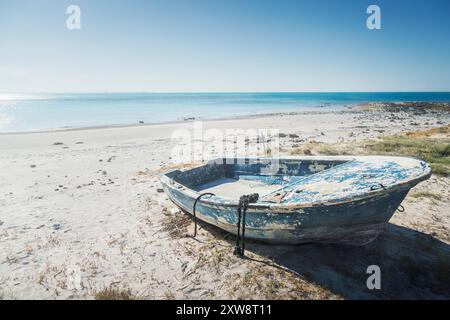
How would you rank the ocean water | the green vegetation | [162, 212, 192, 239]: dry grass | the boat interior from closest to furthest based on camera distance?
[162, 212, 192, 239]: dry grass → the boat interior → the green vegetation → the ocean water

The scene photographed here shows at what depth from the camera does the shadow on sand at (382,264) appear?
14.0ft

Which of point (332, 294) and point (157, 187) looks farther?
point (157, 187)

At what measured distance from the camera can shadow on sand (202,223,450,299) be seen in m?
4.25

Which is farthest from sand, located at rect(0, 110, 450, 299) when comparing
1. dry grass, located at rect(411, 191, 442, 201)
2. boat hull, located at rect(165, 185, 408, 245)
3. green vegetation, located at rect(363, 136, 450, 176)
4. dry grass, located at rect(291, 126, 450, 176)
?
dry grass, located at rect(291, 126, 450, 176)

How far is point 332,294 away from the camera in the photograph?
4195 mm

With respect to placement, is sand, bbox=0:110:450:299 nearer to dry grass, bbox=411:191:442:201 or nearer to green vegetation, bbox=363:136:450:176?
dry grass, bbox=411:191:442:201

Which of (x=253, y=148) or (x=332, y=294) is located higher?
(x=253, y=148)

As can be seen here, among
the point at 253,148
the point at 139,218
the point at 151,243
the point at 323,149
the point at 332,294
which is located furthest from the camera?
the point at 253,148

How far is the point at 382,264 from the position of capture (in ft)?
15.8

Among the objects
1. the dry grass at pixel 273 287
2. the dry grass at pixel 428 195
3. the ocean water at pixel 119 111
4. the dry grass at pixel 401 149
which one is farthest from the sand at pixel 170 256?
the ocean water at pixel 119 111

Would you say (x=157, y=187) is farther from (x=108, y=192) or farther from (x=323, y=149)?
(x=323, y=149)

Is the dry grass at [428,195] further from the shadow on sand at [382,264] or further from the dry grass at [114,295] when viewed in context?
the dry grass at [114,295]
